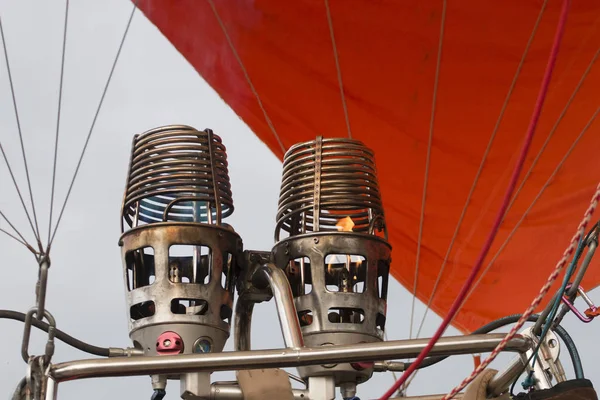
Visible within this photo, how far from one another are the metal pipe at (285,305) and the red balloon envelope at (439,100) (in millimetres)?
2478

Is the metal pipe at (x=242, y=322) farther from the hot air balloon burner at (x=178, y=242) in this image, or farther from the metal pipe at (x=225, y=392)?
the metal pipe at (x=225, y=392)

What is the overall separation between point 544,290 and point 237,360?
1.52 feet

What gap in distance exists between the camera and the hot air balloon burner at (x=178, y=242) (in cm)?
190

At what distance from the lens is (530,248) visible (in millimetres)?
5016

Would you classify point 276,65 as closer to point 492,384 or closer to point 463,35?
point 463,35

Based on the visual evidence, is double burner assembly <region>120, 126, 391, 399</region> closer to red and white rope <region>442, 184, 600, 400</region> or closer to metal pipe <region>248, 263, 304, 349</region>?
metal pipe <region>248, 263, 304, 349</region>

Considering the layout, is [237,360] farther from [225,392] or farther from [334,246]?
[334,246]

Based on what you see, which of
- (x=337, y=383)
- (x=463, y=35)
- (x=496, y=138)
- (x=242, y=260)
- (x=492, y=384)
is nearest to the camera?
(x=492, y=384)

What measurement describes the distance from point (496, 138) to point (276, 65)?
1070mm

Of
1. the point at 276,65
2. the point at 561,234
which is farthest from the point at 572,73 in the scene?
the point at 276,65

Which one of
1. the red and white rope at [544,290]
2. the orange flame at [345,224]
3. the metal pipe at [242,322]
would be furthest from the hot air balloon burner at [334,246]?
the red and white rope at [544,290]

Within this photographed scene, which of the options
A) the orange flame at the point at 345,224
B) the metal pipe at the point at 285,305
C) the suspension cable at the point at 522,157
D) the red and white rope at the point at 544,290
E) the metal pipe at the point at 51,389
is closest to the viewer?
the suspension cable at the point at 522,157

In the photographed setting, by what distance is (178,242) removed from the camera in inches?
76.3

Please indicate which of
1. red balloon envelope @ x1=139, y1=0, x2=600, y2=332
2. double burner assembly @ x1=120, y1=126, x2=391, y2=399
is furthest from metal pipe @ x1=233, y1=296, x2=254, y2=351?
red balloon envelope @ x1=139, y1=0, x2=600, y2=332
